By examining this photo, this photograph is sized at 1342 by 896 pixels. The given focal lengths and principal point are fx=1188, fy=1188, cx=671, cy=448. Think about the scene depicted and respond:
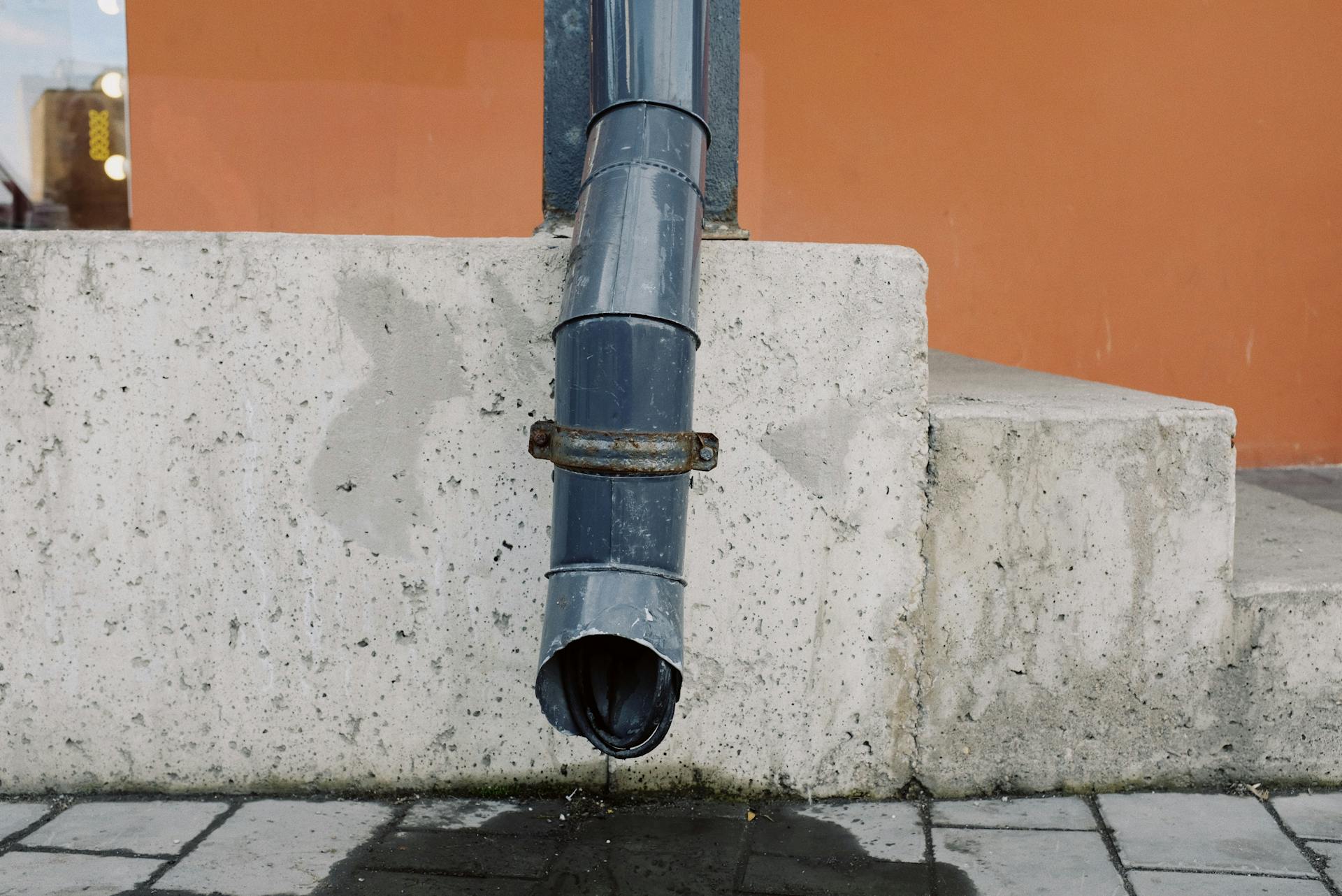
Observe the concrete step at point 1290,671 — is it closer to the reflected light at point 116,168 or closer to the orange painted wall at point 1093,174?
the orange painted wall at point 1093,174

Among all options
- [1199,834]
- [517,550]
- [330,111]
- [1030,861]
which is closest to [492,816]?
[517,550]

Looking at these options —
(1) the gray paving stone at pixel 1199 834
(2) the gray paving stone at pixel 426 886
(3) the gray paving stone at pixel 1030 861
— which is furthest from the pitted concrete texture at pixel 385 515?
(1) the gray paving stone at pixel 1199 834

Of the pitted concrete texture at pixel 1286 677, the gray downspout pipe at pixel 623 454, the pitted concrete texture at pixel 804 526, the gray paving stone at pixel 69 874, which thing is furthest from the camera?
the pitted concrete texture at pixel 1286 677

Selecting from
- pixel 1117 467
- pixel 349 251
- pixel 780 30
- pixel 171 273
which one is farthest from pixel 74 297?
pixel 780 30

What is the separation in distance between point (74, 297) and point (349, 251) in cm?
56

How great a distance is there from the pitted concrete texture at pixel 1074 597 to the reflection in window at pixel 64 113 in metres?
3.73

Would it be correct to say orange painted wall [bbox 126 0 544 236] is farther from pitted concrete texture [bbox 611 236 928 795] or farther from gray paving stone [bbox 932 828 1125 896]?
gray paving stone [bbox 932 828 1125 896]

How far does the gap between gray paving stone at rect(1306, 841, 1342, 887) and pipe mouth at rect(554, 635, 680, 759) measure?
1304mm

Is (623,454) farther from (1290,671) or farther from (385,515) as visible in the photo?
(1290,671)

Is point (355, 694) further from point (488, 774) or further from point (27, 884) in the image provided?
point (27, 884)

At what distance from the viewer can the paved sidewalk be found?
85.7 inches

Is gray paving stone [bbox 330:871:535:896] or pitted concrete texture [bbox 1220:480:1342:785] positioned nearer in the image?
gray paving stone [bbox 330:871:535:896]

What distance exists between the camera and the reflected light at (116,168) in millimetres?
4746

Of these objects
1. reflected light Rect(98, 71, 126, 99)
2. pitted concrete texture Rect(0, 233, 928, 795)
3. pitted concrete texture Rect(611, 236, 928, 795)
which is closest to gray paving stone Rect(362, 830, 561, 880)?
pitted concrete texture Rect(0, 233, 928, 795)
